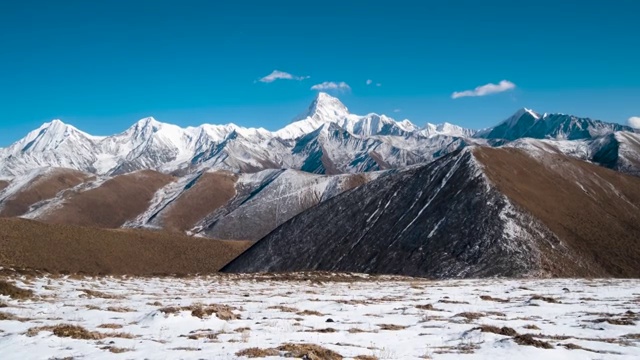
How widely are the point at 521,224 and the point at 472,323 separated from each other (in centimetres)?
6488

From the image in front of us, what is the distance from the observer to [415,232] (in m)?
89.4

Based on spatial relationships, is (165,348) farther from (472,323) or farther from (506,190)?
(506,190)

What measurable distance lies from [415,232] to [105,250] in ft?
252

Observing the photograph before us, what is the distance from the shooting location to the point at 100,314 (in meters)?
23.6

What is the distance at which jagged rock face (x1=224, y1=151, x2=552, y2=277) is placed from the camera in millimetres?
76312

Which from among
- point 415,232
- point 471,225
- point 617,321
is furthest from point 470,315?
point 415,232

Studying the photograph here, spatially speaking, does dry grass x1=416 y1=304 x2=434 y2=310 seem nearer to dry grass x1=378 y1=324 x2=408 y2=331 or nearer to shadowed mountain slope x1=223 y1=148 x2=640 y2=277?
dry grass x1=378 y1=324 x2=408 y2=331

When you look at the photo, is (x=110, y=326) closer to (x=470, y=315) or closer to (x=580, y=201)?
(x=470, y=315)

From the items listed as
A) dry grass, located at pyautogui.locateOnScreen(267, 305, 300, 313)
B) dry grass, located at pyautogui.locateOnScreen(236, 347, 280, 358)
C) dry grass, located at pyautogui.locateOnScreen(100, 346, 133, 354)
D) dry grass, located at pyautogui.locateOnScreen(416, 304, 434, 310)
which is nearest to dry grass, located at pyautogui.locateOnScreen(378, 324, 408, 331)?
dry grass, located at pyautogui.locateOnScreen(267, 305, 300, 313)

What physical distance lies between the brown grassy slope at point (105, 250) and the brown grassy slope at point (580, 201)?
75.7 m

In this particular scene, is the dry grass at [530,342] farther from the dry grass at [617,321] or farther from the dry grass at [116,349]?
the dry grass at [116,349]

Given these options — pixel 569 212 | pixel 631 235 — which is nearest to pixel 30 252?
pixel 569 212

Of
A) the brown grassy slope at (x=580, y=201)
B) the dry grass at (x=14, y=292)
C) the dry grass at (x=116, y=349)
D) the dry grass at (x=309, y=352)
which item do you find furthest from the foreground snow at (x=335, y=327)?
the brown grassy slope at (x=580, y=201)

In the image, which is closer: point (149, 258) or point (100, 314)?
point (100, 314)
